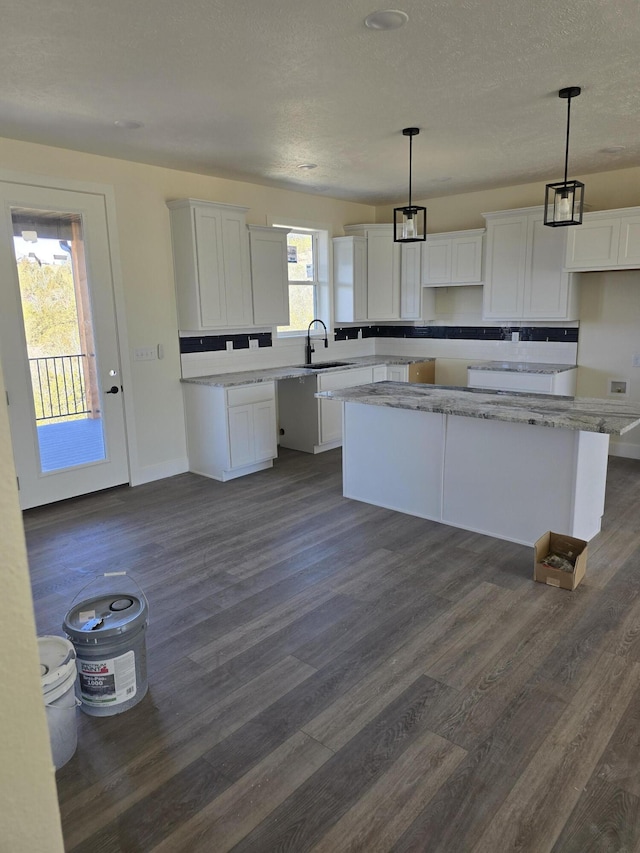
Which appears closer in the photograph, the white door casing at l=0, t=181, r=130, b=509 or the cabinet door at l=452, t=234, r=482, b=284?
the white door casing at l=0, t=181, r=130, b=509

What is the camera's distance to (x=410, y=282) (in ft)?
21.9

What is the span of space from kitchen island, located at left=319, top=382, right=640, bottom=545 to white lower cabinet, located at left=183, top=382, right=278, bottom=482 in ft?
3.64

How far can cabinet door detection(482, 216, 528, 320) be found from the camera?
5672mm

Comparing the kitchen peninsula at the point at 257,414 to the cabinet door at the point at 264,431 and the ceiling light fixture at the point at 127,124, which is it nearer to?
the cabinet door at the point at 264,431

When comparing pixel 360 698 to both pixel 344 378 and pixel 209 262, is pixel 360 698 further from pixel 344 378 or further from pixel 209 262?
pixel 344 378

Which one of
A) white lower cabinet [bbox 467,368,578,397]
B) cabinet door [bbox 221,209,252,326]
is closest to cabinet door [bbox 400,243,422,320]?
white lower cabinet [bbox 467,368,578,397]

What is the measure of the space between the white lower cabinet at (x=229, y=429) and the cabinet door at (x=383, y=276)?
1.97 metres

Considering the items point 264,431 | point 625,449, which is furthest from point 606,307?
point 264,431

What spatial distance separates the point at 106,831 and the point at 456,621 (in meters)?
1.73

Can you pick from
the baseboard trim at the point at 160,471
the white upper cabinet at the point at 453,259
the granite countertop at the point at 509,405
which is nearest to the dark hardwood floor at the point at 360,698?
the granite countertop at the point at 509,405

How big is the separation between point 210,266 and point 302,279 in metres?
1.65

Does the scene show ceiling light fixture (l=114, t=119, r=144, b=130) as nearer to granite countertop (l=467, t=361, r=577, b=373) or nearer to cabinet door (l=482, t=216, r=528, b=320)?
cabinet door (l=482, t=216, r=528, b=320)

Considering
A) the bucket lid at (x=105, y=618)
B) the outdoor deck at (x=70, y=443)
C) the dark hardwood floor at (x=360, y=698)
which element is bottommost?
the dark hardwood floor at (x=360, y=698)

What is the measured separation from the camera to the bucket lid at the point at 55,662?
192 cm
